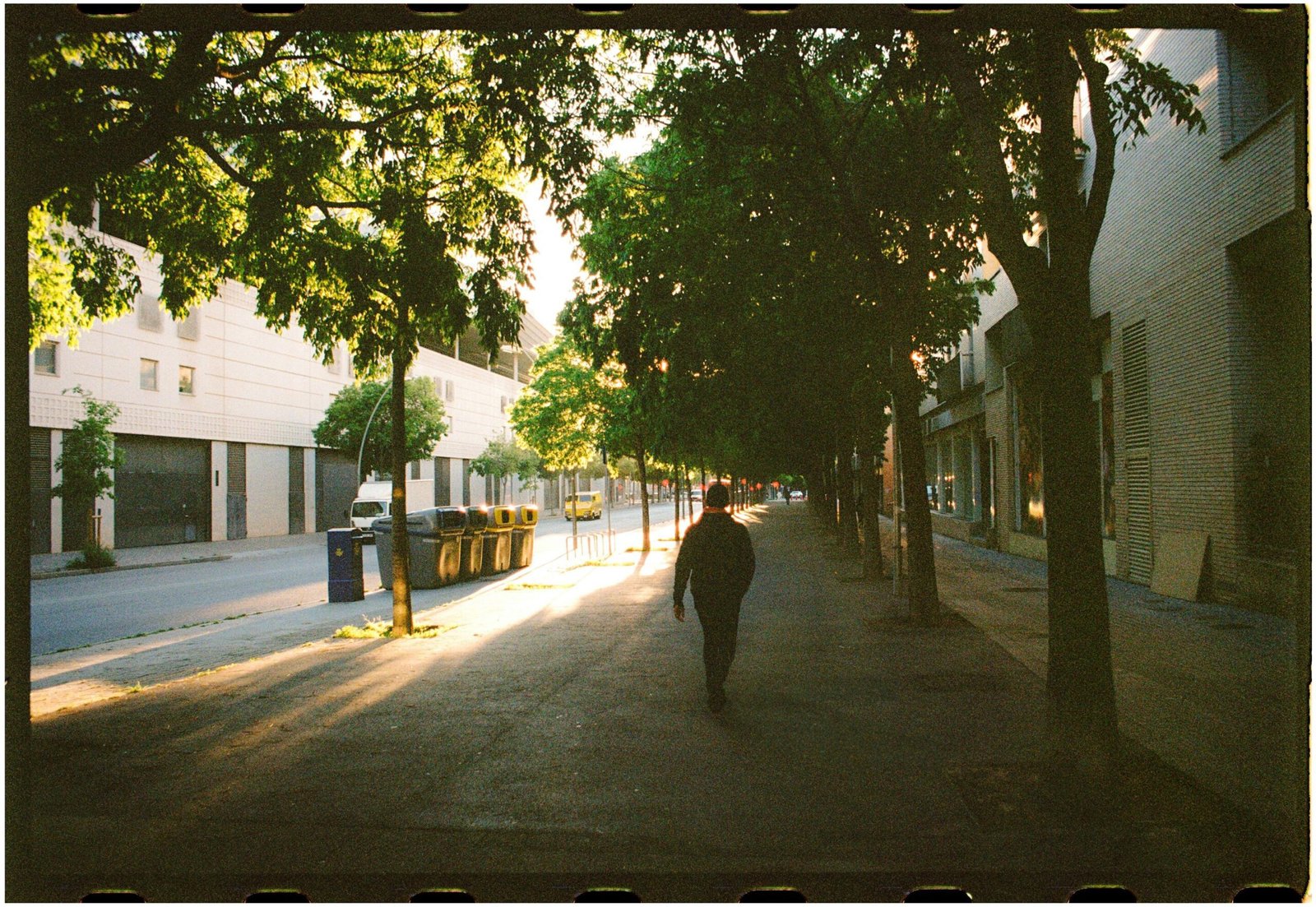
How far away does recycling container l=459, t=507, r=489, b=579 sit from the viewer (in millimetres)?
18531

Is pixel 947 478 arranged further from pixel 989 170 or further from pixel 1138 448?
pixel 989 170

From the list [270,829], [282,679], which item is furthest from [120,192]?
[270,829]

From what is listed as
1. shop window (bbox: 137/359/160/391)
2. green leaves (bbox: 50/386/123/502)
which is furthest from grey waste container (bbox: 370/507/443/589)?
shop window (bbox: 137/359/160/391)

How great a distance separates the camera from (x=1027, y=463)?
67.8ft

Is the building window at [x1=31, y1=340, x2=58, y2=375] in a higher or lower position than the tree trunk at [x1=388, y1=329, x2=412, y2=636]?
higher

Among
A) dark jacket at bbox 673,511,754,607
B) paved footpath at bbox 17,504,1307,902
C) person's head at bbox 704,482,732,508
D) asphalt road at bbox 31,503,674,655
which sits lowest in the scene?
asphalt road at bbox 31,503,674,655

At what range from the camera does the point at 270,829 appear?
429 cm

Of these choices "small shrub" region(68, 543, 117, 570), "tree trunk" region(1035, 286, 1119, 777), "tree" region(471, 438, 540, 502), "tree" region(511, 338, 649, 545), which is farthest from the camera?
"tree" region(471, 438, 540, 502)

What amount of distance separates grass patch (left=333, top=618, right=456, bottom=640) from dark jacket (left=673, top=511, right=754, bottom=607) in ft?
16.8

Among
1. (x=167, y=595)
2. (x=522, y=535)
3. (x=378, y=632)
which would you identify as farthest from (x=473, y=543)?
(x=378, y=632)

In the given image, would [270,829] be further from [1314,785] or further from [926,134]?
[926,134]

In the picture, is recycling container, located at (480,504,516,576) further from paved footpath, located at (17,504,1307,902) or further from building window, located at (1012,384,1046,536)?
building window, located at (1012,384,1046,536)

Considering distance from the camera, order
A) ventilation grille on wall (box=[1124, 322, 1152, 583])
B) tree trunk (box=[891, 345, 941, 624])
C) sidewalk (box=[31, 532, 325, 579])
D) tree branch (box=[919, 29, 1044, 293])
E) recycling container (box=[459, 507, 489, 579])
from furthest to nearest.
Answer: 1. sidewalk (box=[31, 532, 325, 579])
2. recycling container (box=[459, 507, 489, 579])
3. ventilation grille on wall (box=[1124, 322, 1152, 583])
4. tree trunk (box=[891, 345, 941, 624])
5. tree branch (box=[919, 29, 1044, 293])

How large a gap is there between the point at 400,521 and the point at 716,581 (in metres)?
6.20
